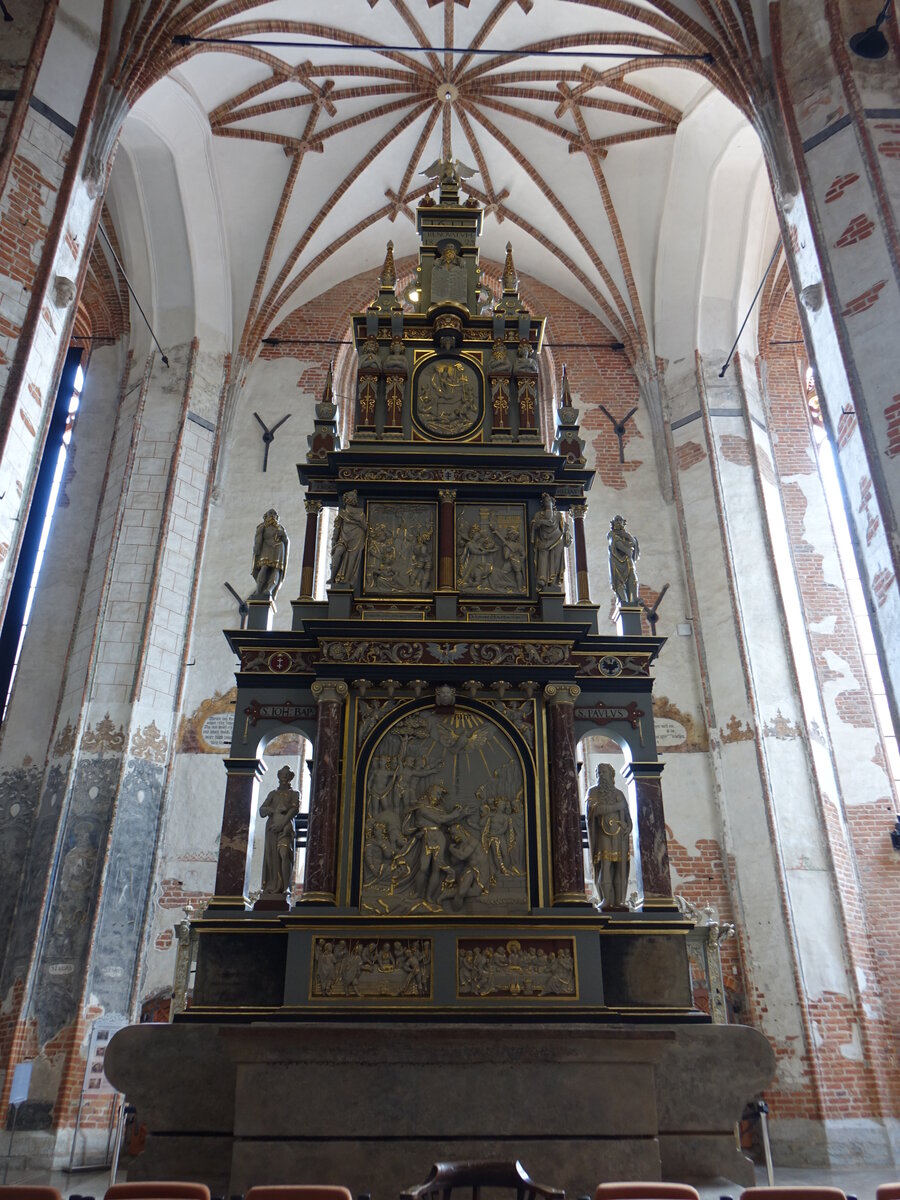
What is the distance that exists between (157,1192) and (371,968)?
414 centimetres

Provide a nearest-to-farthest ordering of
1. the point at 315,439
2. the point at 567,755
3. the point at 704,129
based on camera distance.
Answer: the point at 567,755, the point at 315,439, the point at 704,129

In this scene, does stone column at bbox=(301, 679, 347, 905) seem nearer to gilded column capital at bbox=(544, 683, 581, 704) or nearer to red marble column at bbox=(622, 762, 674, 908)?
gilded column capital at bbox=(544, 683, 581, 704)

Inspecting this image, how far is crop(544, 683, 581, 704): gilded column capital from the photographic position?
33.7ft

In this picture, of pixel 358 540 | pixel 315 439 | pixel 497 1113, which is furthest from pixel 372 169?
pixel 497 1113

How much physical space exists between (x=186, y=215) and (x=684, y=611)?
11.2m

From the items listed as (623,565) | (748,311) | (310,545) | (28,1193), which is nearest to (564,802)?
(623,565)

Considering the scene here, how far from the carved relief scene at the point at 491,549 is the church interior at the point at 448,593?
46mm

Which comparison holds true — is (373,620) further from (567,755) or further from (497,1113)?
(497,1113)

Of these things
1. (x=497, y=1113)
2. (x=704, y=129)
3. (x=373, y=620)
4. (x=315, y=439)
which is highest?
(x=704, y=129)

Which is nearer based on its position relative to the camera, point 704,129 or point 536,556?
point 536,556

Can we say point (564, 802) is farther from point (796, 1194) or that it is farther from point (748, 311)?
point (748, 311)

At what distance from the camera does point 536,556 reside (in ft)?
36.9

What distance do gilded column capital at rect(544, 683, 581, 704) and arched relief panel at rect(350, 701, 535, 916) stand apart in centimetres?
19

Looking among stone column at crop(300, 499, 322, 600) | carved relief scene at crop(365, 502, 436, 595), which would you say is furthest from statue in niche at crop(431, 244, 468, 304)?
stone column at crop(300, 499, 322, 600)
